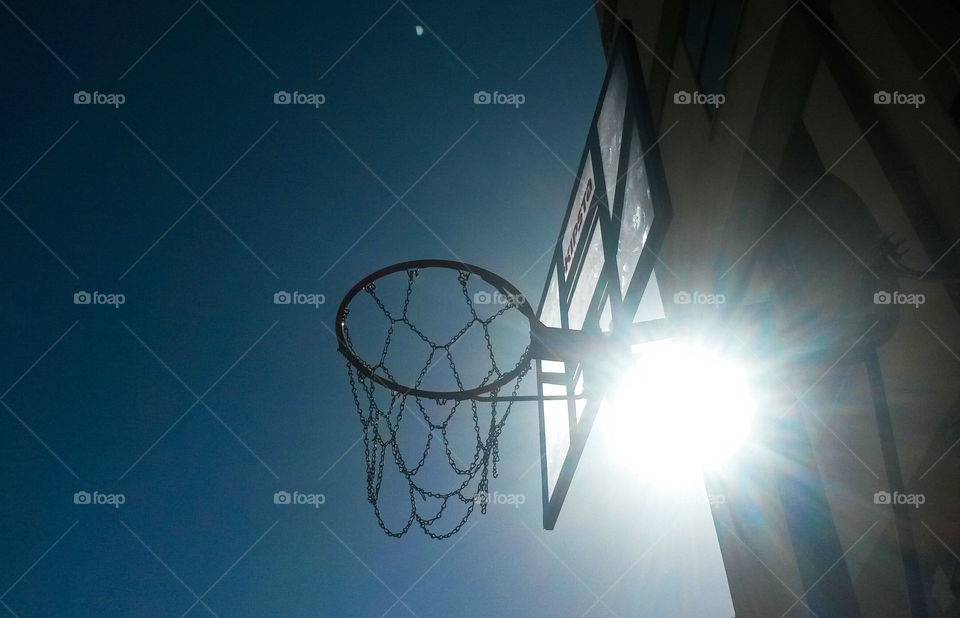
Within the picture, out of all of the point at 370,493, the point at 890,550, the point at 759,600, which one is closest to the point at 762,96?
the point at 890,550

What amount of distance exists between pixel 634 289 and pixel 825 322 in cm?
102

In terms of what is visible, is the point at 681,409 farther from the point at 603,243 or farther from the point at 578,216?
the point at 578,216

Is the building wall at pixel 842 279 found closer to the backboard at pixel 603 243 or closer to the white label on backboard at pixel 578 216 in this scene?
the backboard at pixel 603 243

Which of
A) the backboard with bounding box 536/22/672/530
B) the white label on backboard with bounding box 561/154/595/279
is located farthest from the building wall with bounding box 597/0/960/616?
the white label on backboard with bounding box 561/154/595/279

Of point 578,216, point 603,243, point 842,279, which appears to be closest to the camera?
point 842,279

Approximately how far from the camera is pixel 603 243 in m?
4.14

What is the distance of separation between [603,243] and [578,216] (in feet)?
2.66

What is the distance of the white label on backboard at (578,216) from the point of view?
184 inches

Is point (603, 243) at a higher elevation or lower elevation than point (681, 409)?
higher

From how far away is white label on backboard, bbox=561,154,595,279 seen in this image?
4.68 meters

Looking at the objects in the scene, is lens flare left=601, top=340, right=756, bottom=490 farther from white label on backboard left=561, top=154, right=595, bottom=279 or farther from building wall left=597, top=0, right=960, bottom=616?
white label on backboard left=561, top=154, right=595, bottom=279

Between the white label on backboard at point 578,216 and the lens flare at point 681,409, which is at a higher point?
the white label on backboard at point 578,216

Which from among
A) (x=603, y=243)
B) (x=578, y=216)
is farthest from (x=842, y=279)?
(x=578, y=216)

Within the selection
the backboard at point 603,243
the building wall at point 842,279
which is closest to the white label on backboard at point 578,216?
the backboard at point 603,243
